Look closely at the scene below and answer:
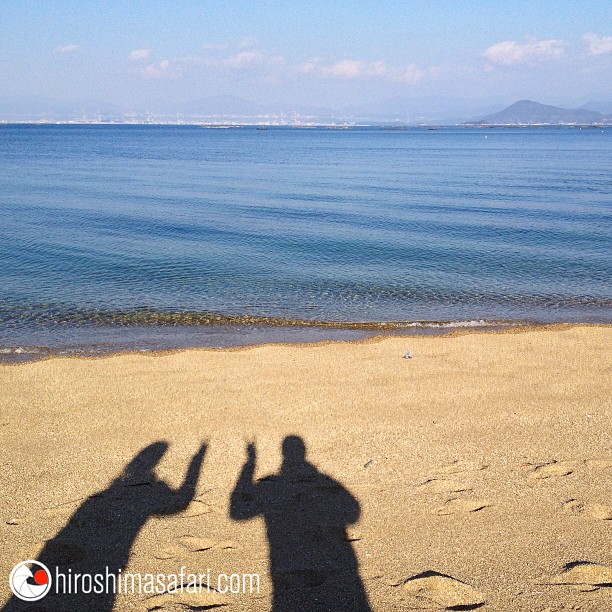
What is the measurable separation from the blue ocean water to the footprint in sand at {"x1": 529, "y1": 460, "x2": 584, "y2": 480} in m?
7.76

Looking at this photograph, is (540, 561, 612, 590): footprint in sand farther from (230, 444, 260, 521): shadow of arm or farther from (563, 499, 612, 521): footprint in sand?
(230, 444, 260, 521): shadow of arm

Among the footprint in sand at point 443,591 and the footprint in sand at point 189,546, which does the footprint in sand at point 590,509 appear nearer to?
the footprint in sand at point 443,591

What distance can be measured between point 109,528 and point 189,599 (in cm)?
149

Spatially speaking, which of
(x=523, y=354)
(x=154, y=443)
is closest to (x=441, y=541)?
(x=154, y=443)

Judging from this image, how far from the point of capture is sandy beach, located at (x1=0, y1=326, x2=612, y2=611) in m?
5.39

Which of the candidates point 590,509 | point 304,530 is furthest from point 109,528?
point 590,509

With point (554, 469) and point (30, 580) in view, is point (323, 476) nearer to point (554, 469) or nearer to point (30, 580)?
point (554, 469)

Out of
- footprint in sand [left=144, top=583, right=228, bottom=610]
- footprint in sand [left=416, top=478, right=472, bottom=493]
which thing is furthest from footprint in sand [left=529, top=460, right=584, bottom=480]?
footprint in sand [left=144, top=583, right=228, bottom=610]

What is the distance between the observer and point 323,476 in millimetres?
7203

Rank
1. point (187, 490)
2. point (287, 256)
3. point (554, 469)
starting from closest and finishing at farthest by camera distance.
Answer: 1. point (187, 490)
2. point (554, 469)
3. point (287, 256)

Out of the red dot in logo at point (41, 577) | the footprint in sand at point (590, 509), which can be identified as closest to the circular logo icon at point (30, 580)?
the red dot in logo at point (41, 577)

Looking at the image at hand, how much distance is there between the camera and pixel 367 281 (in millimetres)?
18078

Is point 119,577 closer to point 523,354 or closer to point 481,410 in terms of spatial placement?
point 481,410

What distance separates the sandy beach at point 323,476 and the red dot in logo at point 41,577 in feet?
0.57
